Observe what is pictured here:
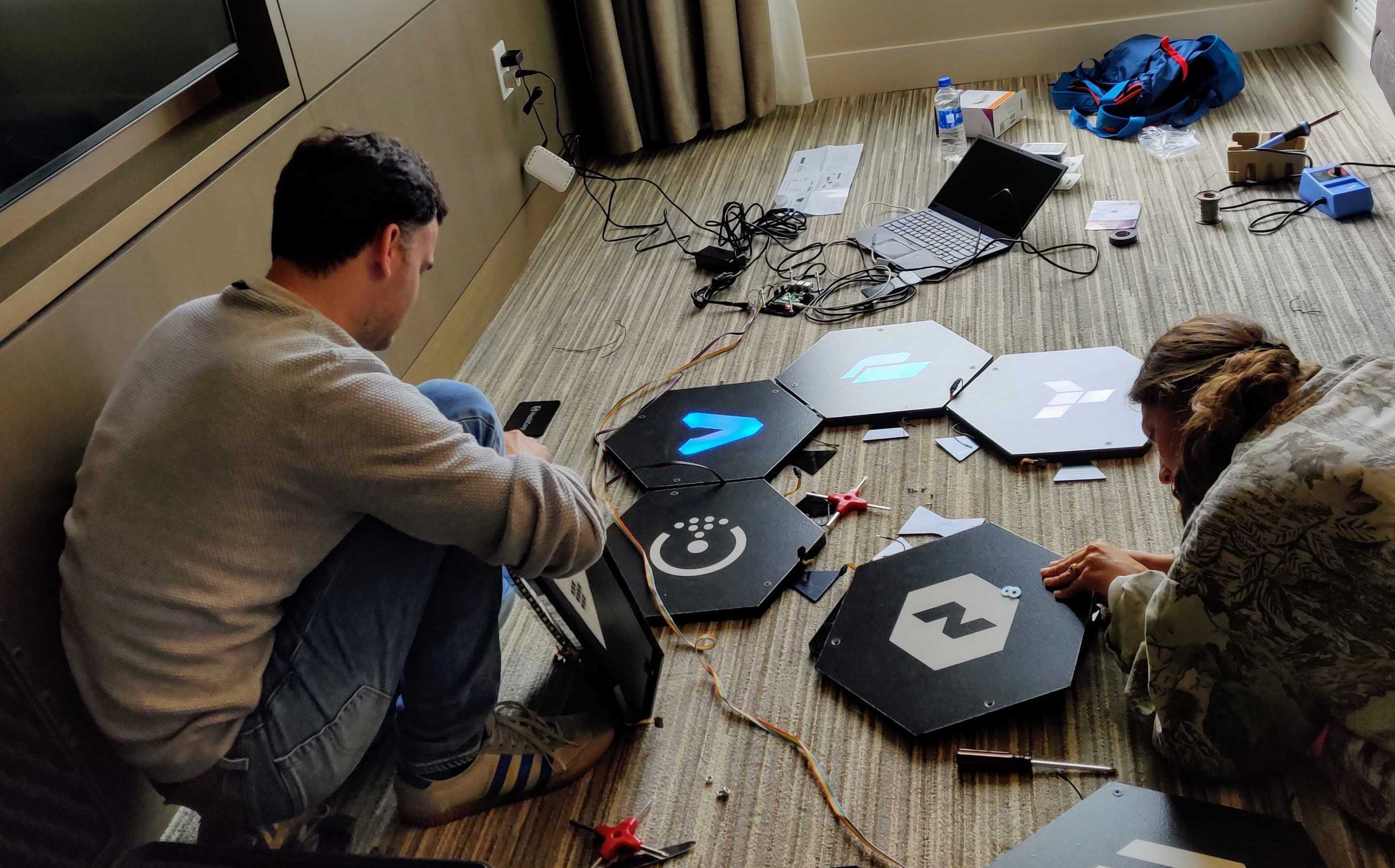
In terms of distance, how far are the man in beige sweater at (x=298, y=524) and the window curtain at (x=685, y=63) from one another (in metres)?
2.17

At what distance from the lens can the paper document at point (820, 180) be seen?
304 centimetres

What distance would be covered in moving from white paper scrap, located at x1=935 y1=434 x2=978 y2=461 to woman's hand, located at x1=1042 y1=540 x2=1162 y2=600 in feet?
1.27

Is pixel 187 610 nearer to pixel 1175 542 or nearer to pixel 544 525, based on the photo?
pixel 544 525

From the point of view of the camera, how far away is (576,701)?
167 centimetres

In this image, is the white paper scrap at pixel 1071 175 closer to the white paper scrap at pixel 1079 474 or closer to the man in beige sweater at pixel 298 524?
the white paper scrap at pixel 1079 474

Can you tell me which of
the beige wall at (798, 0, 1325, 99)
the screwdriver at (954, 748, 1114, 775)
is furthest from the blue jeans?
the beige wall at (798, 0, 1325, 99)

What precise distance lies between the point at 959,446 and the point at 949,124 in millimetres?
1520

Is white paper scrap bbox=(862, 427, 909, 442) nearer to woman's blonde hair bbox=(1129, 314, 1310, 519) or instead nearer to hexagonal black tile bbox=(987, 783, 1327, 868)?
woman's blonde hair bbox=(1129, 314, 1310, 519)

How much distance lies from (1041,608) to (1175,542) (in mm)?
289

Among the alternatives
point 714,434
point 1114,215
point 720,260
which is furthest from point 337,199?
point 1114,215

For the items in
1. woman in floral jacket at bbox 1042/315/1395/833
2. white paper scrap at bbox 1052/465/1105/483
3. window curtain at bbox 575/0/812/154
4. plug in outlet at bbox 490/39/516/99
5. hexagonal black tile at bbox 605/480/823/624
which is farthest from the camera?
window curtain at bbox 575/0/812/154

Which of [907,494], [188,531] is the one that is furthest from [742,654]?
[188,531]

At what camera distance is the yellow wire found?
4.67ft

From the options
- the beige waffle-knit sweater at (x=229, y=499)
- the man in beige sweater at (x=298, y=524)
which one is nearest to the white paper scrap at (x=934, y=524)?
the man in beige sweater at (x=298, y=524)
